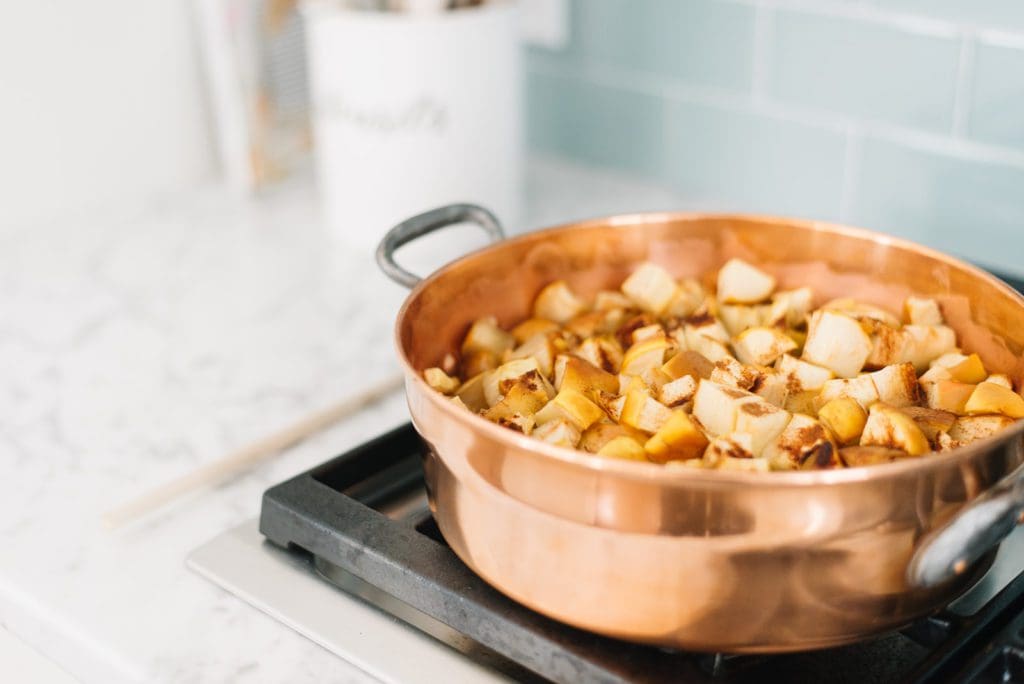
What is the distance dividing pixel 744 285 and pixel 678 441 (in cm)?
26

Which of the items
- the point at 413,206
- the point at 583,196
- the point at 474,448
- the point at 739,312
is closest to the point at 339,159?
the point at 413,206

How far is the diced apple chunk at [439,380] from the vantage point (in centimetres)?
69

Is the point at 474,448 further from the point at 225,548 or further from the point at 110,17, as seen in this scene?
the point at 110,17

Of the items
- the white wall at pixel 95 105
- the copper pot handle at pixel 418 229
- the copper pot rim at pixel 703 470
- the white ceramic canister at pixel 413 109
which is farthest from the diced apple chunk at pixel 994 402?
the white wall at pixel 95 105

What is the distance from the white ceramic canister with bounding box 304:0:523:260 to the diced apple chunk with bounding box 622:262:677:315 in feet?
1.09

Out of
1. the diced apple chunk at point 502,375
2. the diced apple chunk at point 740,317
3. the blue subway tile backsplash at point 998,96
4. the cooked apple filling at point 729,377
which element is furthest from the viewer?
the blue subway tile backsplash at point 998,96

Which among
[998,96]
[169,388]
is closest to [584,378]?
[169,388]

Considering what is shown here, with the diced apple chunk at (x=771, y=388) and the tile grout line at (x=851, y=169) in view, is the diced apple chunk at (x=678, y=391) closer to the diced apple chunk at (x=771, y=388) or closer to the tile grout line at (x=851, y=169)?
the diced apple chunk at (x=771, y=388)

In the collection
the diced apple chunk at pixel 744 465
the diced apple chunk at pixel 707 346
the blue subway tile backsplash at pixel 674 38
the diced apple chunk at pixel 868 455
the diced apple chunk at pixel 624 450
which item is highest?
the blue subway tile backsplash at pixel 674 38

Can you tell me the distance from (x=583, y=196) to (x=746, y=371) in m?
0.65

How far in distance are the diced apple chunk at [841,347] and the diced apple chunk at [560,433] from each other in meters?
0.18

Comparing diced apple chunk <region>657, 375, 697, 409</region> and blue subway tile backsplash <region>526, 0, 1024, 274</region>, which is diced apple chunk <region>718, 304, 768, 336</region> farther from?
blue subway tile backsplash <region>526, 0, 1024, 274</region>

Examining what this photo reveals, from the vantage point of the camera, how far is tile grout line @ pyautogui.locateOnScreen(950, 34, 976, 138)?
990 mm

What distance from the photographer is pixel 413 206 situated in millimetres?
1103
